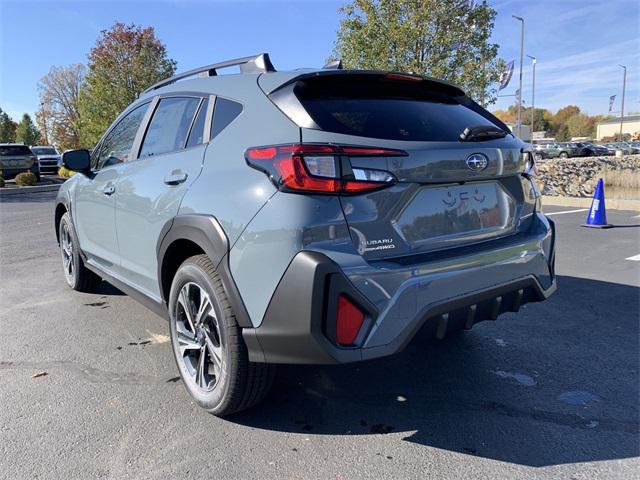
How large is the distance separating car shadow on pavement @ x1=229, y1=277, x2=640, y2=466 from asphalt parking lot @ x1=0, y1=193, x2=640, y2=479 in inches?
0.4

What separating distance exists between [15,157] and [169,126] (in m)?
21.6

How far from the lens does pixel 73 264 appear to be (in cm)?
520

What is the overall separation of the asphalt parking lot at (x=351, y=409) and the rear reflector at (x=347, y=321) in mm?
623

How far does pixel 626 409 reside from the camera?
2.87 meters

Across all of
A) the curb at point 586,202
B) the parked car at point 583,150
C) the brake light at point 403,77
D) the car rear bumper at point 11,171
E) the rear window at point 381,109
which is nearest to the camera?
the rear window at point 381,109

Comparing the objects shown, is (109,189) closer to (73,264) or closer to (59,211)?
(73,264)

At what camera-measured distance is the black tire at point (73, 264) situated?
502 cm

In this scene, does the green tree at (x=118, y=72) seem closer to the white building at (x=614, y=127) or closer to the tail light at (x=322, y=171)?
the tail light at (x=322, y=171)

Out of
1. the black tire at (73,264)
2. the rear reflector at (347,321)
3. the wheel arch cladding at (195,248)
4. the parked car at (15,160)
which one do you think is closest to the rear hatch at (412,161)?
the rear reflector at (347,321)

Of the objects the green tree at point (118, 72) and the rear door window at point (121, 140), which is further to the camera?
the green tree at point (118, 72)

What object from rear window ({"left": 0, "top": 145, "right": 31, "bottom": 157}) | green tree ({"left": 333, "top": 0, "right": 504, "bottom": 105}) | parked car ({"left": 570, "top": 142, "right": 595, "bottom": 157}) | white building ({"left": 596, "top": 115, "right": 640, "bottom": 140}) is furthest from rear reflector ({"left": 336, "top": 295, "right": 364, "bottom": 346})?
white building ({"left": 596, "top": 115, "right": 640, "bottom": 140})

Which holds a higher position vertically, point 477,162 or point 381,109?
point 381,109

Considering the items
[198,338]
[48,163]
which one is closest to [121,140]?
[198,338]

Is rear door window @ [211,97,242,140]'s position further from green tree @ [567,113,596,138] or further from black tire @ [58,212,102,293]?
green tree @ [567,113,596,138]
